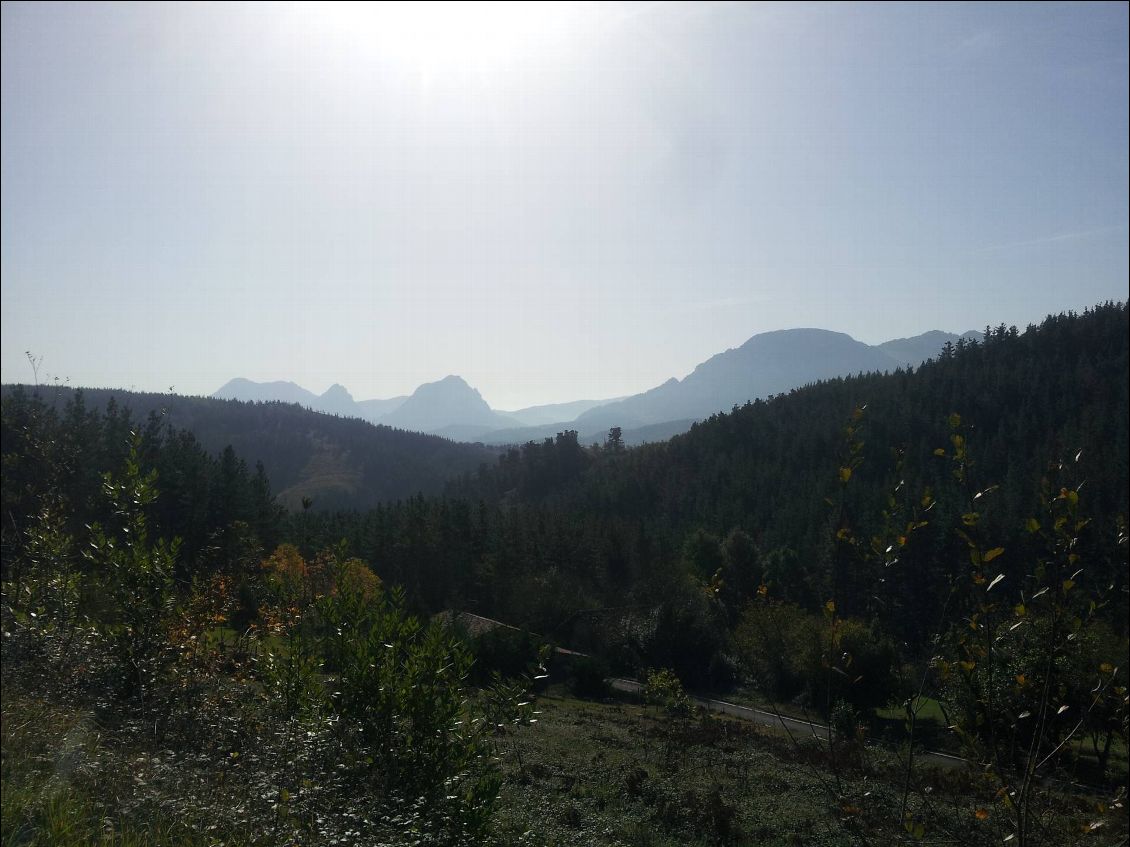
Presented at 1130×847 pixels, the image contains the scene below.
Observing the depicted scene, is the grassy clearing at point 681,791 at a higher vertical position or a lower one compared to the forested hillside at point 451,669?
lower

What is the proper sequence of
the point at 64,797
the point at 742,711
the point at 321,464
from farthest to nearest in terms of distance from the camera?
the point at 321,464
the point at 742,711
the point at 64,797

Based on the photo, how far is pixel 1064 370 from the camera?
10006 centimetres

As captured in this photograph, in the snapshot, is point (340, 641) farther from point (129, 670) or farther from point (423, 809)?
point (129, 670)

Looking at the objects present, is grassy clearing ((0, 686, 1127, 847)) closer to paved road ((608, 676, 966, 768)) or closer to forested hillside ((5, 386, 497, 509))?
paved road ((608, 676, 966, 768))

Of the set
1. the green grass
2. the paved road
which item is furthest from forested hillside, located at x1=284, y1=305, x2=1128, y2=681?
the green grass

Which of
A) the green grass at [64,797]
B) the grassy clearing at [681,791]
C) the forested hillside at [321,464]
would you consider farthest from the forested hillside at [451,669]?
the forested hillside at [321,464]

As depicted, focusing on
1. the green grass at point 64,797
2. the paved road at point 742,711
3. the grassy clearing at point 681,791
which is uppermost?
the green grass at point 64,797

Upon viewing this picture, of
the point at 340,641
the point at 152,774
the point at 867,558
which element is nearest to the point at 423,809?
the point at 340,641

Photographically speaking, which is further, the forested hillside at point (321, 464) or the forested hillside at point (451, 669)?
the forested hillside at point (321, 464)

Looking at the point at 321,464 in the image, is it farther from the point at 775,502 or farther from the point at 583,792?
the point at 583,792

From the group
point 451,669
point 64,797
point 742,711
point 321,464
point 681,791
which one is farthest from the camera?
point 321,464

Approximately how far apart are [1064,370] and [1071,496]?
388 ft

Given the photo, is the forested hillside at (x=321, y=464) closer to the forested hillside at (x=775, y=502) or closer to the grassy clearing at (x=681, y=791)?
the forested hillside at (x=775, y=502)

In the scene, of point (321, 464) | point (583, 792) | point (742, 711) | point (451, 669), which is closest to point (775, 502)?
point (742, 711)
